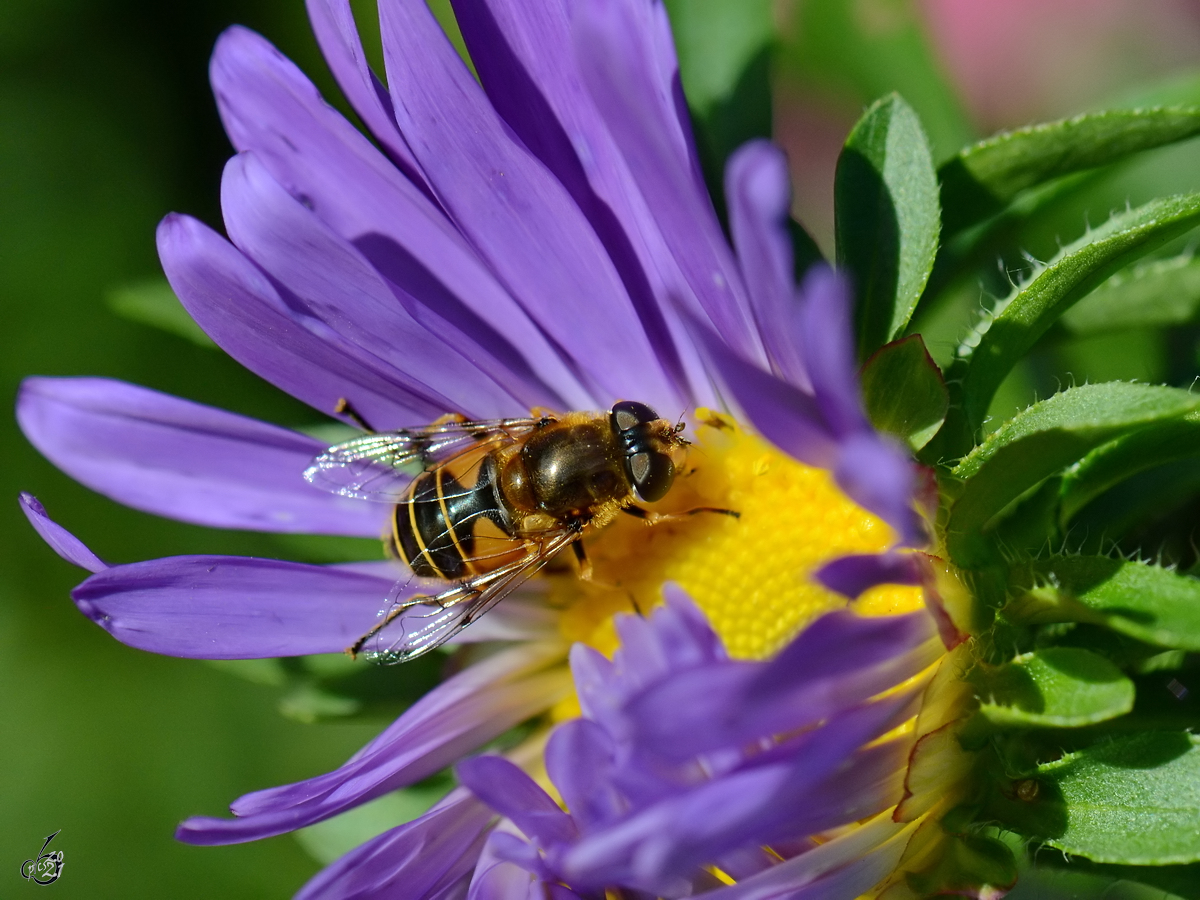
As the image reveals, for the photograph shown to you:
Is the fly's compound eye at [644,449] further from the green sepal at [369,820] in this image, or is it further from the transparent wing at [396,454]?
the green sepal at [369,820]

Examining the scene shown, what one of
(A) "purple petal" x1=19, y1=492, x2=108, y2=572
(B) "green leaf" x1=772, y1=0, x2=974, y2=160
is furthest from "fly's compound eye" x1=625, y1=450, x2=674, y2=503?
(B) "green leaf" x1=772, y1=0, x2=974, y2=160

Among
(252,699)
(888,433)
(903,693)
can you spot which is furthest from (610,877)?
(252,699)

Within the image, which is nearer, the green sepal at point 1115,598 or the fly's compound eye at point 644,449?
the green sepal at point 1115,598

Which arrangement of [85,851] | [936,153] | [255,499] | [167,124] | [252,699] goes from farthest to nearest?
[167,124]
[252,699]
[85,851]
[936,153]
[255,499]

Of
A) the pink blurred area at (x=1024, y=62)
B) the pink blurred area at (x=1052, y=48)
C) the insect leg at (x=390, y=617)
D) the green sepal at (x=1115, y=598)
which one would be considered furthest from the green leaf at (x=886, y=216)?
the pink blurred area at (x=1052, y=48)

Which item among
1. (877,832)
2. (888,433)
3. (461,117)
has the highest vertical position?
(461,117)

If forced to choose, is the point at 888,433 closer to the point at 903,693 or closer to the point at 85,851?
the point at 903,693
